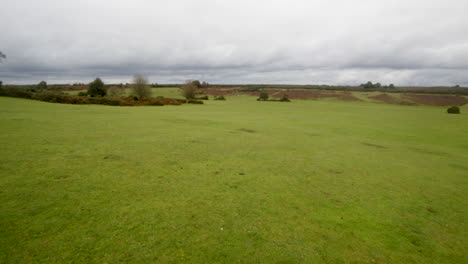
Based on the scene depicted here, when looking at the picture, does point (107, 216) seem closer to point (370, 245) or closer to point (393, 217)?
point (370, 245)

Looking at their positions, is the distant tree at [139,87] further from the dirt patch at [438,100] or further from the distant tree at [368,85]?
the distant tree at [368,85]

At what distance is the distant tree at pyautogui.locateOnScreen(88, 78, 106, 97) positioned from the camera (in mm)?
55062

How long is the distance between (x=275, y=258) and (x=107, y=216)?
305 centimetres

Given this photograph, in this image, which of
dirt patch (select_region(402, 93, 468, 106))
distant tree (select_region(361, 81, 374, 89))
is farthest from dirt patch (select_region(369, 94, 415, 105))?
distant tree (select_region(361, 81, 374, 89))

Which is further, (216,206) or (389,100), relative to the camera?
(389,100)

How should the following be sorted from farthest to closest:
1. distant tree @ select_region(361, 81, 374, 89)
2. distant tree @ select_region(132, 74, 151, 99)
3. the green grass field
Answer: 1. distant tree @ select_region(361, 81, 374, 89)
2. distant tree @ select_region(132, 74, 151, 99)
3. the green grass field

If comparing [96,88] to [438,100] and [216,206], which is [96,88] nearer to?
[216,206]

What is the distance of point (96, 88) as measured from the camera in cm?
5572

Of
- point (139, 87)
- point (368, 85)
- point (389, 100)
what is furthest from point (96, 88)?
point (368, 85)

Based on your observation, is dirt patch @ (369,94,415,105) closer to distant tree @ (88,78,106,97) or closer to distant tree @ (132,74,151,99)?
distant tree @ (132,74,151,99)

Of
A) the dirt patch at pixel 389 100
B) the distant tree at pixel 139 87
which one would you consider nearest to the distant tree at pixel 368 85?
the dirt patch at pixel 389 100

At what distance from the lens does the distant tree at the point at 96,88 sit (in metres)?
55.1

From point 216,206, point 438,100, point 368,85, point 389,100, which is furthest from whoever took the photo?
point 368,85

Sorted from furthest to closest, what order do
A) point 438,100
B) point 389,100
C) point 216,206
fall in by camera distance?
point 389,100 < point 438,100 < point 216,206
